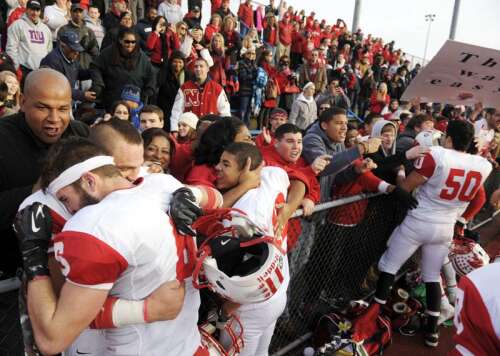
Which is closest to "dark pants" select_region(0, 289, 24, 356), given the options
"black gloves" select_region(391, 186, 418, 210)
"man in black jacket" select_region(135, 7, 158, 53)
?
"black gloves" select_region(391, 186, 418, 210)

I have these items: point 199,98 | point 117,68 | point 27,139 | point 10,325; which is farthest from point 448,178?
point 117,68

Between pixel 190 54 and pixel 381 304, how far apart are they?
18.6 feet

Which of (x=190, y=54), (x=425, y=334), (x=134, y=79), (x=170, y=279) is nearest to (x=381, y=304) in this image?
(x=425, y=334)

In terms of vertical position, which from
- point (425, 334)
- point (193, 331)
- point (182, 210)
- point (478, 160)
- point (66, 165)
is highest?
point (66, 165)

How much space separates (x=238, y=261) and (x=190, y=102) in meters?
4.55

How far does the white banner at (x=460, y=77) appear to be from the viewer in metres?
3.78

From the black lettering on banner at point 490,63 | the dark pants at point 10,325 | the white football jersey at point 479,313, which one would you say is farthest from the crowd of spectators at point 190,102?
the white football jersey at point 479,313

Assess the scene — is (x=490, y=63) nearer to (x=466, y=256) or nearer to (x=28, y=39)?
(x=466, y=256)

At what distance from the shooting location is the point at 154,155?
9.35 feet

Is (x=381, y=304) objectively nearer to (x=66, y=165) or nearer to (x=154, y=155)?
(x=154, y=155)

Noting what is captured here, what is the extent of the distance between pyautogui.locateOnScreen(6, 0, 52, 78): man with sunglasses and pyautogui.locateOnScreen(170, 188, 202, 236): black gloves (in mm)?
5781

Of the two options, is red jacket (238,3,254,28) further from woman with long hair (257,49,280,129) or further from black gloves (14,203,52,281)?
black gloves (14,203,52,281)

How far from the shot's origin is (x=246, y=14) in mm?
12453

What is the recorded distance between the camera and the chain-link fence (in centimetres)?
338
